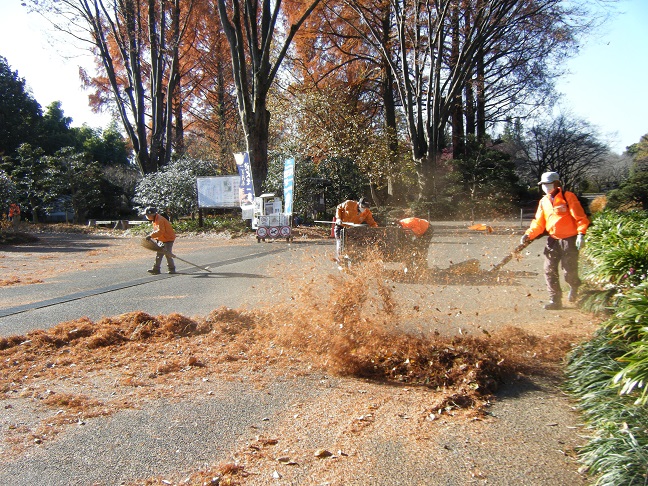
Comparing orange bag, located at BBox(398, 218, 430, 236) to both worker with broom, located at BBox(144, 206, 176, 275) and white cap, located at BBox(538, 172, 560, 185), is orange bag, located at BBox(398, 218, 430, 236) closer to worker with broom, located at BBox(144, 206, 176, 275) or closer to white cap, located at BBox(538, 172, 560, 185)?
white cap, located at BBox(538, 172, 560, 185)

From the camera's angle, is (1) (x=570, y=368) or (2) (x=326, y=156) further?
(2) (x=326, y=156)

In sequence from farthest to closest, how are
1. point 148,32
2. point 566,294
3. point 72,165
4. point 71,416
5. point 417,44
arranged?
point 72,165, point 148,32, point 417,44, point 566,294, point 71,416

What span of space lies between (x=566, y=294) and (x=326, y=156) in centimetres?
1982

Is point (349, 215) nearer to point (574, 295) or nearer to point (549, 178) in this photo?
point (549, 178)

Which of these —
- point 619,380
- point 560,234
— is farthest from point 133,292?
point 619,380

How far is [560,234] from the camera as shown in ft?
23.3

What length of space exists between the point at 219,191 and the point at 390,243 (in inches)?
612

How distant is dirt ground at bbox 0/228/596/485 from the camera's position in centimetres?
329

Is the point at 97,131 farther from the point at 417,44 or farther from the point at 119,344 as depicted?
the point at 119,344

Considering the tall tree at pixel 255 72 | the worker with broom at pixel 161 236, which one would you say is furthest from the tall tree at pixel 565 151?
the worker with broom at pixel 161 236

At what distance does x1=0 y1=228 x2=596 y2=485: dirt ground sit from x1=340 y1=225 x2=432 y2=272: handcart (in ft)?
7.53

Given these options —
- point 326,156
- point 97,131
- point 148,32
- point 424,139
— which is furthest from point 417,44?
point 97,131

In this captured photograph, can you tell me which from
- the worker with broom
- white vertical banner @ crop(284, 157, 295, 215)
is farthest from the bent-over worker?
white vertical banner @ crop(284, 157, 295, 215)

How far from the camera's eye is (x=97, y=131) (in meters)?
59.8
